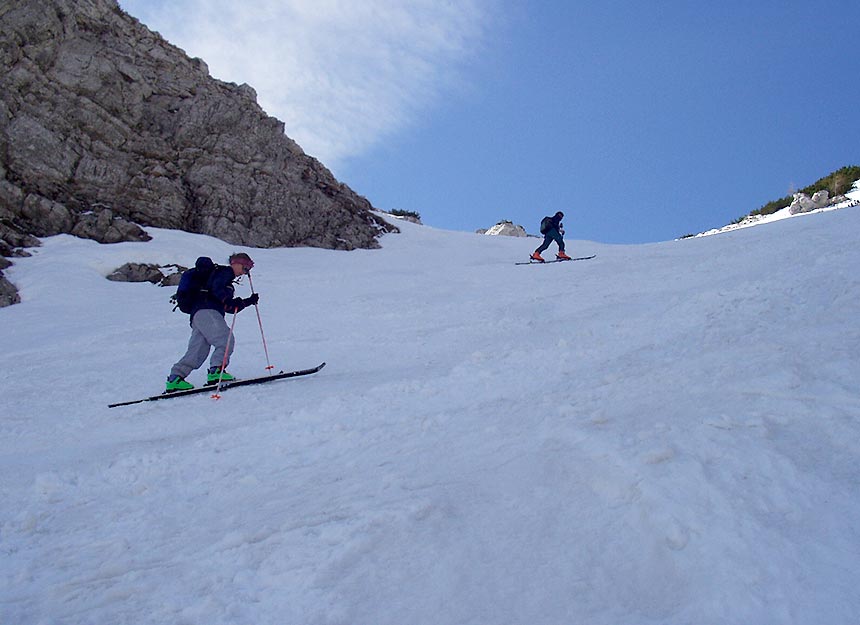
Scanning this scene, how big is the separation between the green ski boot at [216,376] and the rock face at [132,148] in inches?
688

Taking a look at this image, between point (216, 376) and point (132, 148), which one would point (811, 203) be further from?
point (216, 376)

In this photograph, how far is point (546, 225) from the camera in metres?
17.9

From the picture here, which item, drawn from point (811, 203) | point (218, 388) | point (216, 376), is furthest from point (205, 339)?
point (811, 203)

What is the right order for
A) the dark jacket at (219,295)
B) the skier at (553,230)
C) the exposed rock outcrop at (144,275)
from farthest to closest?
the exposed rock outcrop at (144,275)
the skier at (553,230)
the dark jacket at (219,295)

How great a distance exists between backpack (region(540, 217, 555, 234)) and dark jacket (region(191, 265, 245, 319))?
1241cm

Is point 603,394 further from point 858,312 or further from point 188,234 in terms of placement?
point 188,234

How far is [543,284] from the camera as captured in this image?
12477 millimetres

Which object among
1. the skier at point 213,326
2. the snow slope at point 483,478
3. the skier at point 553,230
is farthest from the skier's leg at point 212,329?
the skier at point 553,230

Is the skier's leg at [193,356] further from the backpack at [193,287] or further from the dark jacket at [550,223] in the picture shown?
the dark jacket at [550,223]

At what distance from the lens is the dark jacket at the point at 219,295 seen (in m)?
7.40

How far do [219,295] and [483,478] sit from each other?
5.29 m

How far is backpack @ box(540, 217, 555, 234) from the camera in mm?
17797

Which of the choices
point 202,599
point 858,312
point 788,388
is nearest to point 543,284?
point 858,312

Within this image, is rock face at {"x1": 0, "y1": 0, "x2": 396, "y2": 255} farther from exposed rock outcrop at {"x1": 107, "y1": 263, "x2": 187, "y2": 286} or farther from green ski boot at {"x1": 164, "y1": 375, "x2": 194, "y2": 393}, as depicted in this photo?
green ski boot at {"x1": 164, "y1": 375, "x2": 194, "y2": 393}
